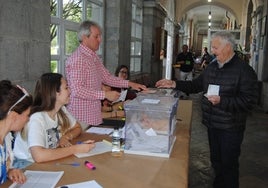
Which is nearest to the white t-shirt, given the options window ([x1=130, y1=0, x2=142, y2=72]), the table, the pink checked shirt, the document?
the table

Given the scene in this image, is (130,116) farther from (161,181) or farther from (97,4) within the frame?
(97,4)

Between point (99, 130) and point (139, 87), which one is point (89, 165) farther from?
point (139, 87)

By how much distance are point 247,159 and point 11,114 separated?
3678 millimetres

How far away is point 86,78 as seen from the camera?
2.74 metres

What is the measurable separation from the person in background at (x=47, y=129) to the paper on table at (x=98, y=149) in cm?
3

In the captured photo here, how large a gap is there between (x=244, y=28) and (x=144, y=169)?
12.7 metres

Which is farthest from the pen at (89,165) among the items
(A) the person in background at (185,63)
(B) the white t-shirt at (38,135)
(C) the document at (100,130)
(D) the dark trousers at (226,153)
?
(A) the person in background at (185,63)

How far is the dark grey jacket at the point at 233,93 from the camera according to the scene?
8.87 ft

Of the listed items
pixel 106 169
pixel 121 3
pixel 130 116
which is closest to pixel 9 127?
pixel 106 169

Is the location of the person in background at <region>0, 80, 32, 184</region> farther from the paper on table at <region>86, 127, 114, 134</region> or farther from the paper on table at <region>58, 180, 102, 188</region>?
the paper on table at <region>86, 127, 114, 134</region>

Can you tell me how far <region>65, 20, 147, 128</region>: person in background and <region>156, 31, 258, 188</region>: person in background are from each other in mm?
689

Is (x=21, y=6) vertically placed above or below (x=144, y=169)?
above

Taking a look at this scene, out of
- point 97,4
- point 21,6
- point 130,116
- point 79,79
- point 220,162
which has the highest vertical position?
point 97,4

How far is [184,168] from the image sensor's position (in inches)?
73.0
